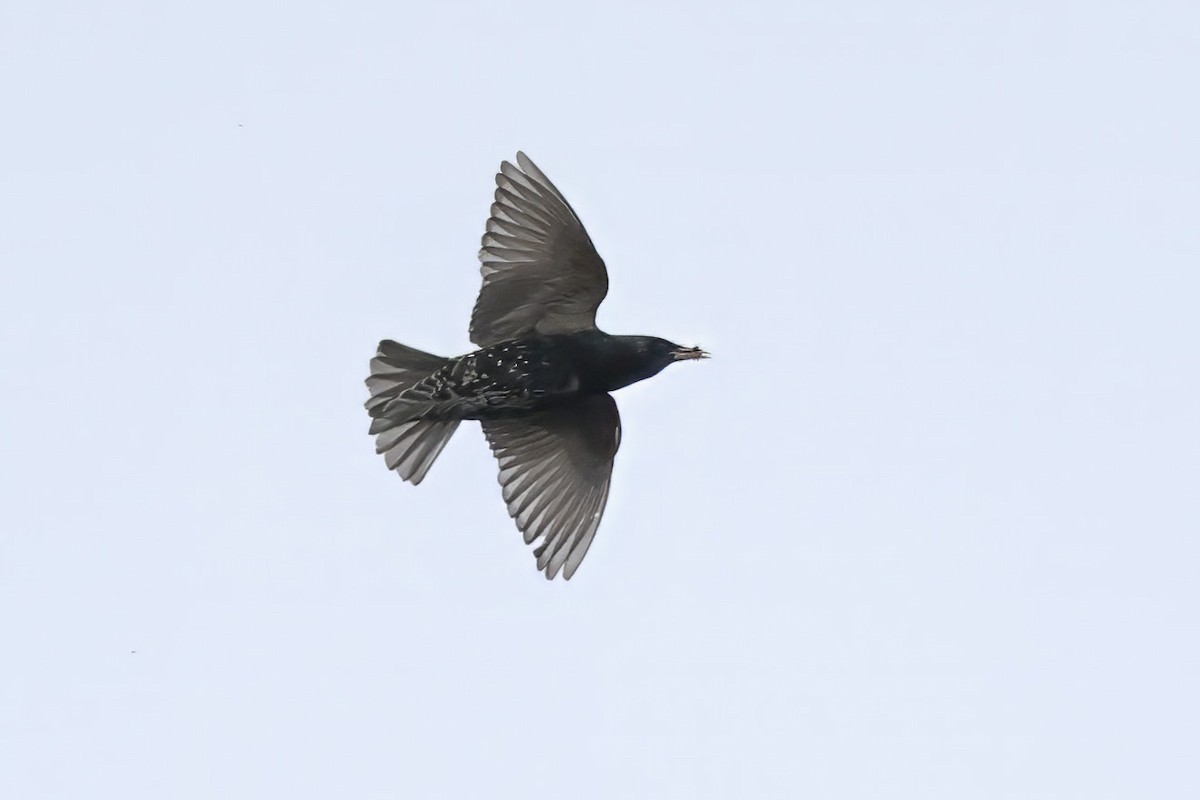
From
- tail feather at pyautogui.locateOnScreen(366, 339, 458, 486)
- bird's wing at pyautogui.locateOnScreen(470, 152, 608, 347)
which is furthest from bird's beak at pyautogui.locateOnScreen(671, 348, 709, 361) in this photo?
tail feather at pyautogui.locateOnScreen(366, 339, 458, 486)

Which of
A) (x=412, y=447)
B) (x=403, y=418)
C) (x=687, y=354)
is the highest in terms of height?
(x=687, y=354)

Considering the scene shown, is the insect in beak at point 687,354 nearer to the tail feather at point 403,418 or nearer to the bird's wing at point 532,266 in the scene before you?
the bird's wing at point 532,266

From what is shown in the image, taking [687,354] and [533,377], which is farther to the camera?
[687,354]

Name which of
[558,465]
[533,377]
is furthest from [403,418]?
[558,465]

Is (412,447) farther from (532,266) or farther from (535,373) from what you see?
(532,266)

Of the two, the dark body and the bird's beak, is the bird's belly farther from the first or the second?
the bird's beak

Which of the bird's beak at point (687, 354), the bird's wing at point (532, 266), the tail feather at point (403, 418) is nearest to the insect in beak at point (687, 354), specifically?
the bird's beak at point (687, 354)

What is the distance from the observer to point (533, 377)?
1595 centimetres

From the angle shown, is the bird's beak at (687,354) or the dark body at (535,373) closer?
the dark body at (535,373)

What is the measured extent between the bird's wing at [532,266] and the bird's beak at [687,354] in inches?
23.9

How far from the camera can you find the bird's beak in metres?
16.2

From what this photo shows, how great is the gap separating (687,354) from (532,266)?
1.26m

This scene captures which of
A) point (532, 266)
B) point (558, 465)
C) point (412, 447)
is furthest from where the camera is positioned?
point (558, 465)

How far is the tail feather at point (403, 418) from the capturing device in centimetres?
1622
